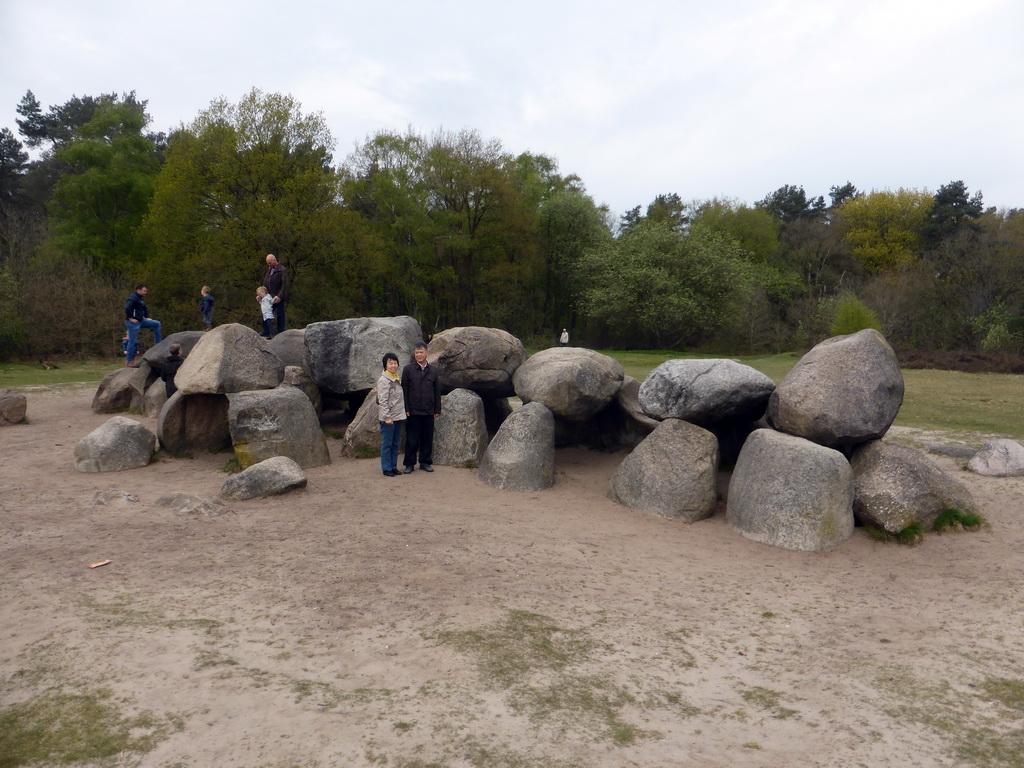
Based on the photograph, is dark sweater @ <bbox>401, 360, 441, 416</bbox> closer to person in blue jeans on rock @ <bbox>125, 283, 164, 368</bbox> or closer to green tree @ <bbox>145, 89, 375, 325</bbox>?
person in blue jeans on rock @ <bbox>125, 283, 164, 368</bbox>

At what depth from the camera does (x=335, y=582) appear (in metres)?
5.88

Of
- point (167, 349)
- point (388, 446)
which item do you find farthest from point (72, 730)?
point (167, 349)

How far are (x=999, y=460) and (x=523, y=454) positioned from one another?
6.48 meters

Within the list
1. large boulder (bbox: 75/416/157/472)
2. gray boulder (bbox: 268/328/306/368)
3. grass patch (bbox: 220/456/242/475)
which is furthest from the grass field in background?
grass patch (bbox: 220/456/242/475)

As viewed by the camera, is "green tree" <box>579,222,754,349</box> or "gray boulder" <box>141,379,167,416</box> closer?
"gray boulder" <box>141,379,167,416</box>

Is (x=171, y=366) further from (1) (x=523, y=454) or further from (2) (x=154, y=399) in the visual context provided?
(1) (x=523, y=454)

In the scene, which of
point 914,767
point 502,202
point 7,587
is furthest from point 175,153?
point 914,767

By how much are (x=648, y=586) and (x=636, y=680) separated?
1.81m

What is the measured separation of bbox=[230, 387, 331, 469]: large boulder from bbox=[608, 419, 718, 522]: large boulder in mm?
4064

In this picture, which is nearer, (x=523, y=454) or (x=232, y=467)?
(x=523, y=454)

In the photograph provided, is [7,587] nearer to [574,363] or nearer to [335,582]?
[335,582]

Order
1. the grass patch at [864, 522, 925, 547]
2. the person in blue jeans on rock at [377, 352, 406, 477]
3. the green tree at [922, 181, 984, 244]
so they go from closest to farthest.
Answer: the grass patch at [864, 522, 925, 547], the person in blue jeans on rock at [377, 352, 406, 477], the green tree at [922, 181, 984, 244]

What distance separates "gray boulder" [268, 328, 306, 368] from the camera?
39.2 ft

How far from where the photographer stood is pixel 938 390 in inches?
754
